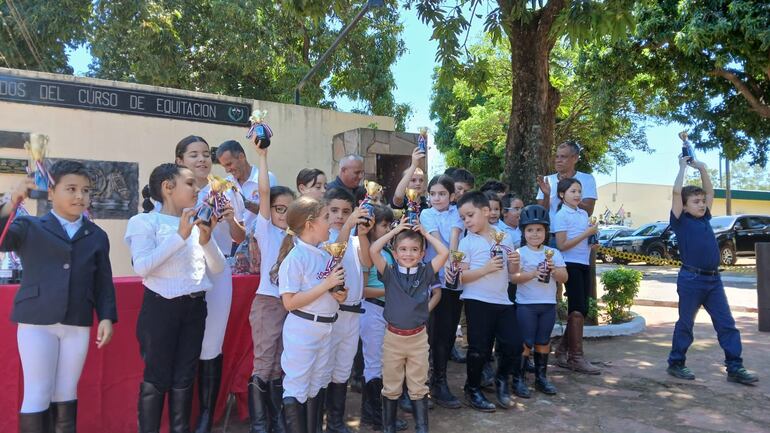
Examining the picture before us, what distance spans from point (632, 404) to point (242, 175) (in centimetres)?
359

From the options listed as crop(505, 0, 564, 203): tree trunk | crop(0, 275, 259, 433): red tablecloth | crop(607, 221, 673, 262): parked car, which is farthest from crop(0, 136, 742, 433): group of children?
crop(607, 221, 673, 262): parked car

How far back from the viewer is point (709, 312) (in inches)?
204

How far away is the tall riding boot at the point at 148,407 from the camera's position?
10.6 feet

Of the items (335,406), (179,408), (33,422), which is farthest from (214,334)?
(33,422)

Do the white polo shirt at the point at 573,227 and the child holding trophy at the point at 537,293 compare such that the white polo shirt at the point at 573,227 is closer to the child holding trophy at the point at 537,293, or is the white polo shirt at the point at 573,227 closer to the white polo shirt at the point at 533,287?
the child holding trophy at the point at 537,293

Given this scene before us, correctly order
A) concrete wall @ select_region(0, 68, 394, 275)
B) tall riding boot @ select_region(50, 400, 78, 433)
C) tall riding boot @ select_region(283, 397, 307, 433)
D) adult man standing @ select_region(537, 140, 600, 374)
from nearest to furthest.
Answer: tall riding boot @ select_region(50, 400, 78, 433), tall riding boot @ select_region(283, 397, 307, 433), adult man standing @ select_region(537, 140, 600, 374), concrete wall @ select_region(0, 68, 394, 275)

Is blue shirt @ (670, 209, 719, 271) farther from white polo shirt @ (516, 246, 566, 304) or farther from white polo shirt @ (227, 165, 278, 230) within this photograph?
white polo shirt @ (227, 165, 278, 230)

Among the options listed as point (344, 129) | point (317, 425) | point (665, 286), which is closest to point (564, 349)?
point (317, 425)

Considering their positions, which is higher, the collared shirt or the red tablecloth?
the collared shirt

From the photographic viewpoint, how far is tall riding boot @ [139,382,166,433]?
127 inches

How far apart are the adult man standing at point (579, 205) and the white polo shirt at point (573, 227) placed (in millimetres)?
130

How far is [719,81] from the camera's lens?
1411 centimetres

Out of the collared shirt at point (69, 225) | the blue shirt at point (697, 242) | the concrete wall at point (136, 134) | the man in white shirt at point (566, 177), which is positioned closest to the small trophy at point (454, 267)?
the man in white shirt at point (566, 177)

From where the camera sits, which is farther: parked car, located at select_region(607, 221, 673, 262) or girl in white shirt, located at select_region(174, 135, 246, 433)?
parked car, located at select_region(607, 221, 673, 262)
